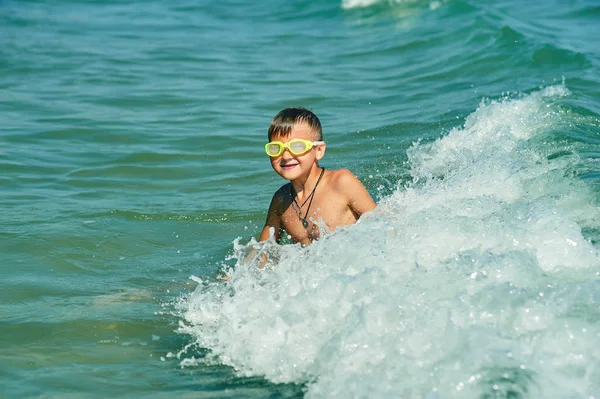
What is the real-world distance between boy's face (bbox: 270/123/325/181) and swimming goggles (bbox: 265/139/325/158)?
35 mm

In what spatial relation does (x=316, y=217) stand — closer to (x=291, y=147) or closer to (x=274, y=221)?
(x=274, y=221)

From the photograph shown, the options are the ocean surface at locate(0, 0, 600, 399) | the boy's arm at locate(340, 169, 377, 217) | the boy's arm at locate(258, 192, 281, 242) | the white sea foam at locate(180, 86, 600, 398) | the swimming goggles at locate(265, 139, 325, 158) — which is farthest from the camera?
the boy's arm at locate(258, 192, 281, 242)

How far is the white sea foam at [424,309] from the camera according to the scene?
3.77 meters

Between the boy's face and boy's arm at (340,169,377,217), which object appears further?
boy's arm at (340,169,377,217)

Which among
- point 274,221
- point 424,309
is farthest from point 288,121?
point 424,309

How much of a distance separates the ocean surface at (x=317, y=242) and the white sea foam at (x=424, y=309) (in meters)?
0.01

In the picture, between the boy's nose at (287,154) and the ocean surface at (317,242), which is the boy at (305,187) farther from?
the ocean surface at (317,242)

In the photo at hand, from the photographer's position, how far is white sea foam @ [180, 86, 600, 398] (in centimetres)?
377

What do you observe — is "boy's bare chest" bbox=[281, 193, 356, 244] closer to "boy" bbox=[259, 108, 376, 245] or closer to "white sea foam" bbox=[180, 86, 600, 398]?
"boy" bbox=[259, 108, 376, 245]

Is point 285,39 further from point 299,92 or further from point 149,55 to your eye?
point 299,92

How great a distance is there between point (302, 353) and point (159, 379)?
0.68m

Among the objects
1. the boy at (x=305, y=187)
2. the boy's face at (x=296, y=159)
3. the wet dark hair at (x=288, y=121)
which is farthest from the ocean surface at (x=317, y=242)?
the wet dark hair at (x=288, y=121)

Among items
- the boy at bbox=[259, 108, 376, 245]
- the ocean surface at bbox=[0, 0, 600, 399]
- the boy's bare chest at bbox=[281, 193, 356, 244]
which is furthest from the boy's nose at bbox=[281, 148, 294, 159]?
the ocean surface at bbox=[0, 0, 600, 399]

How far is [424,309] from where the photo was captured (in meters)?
4.20
